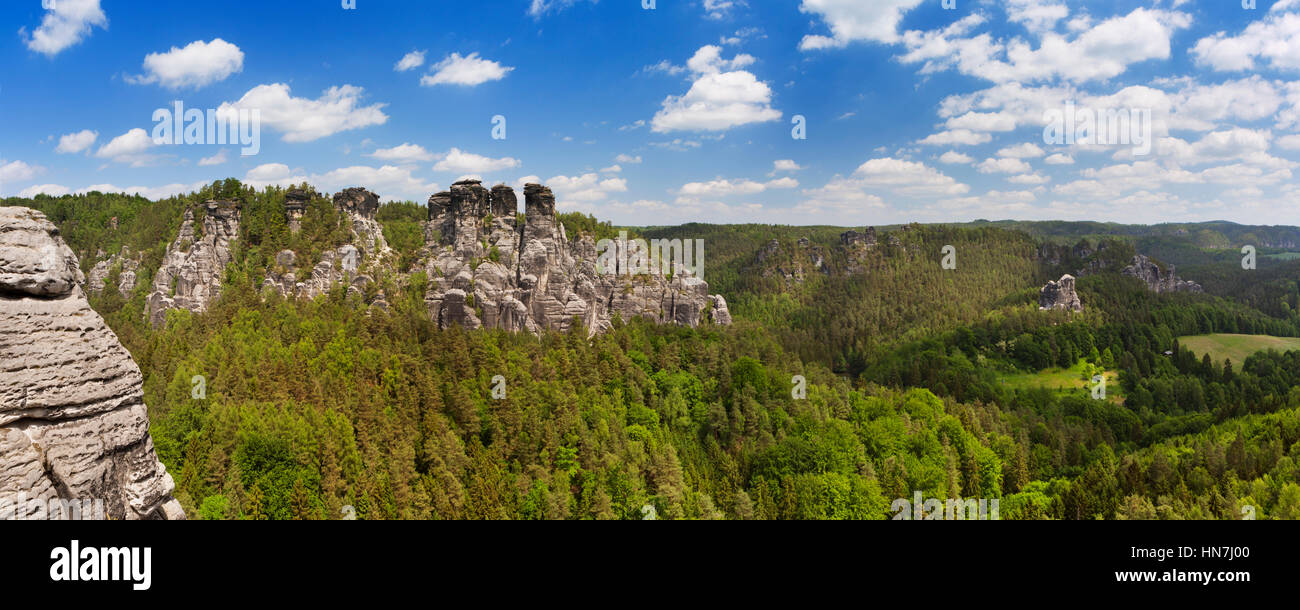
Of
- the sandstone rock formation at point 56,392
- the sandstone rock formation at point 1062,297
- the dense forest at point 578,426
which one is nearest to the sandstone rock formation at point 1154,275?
the sandstone rock formation at point 1062,297

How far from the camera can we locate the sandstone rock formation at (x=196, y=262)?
2685 inches

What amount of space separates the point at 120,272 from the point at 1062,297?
18746 centimetres

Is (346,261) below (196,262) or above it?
above

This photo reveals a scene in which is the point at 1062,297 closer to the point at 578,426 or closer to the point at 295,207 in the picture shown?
the point at 578,426

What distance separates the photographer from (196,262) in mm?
68938

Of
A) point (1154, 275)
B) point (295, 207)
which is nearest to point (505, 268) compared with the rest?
point (295, 207)

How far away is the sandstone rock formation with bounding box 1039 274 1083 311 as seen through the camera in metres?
148

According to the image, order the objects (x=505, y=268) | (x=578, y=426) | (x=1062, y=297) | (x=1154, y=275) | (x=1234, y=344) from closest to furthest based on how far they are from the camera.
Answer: (x=578, y=426) < (x=505, y=268) < (x=1234, y=344) < (x=1062, y=297) < (x=1154, y=275)

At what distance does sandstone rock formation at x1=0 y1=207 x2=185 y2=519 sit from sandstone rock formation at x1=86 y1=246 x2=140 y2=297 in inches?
3124

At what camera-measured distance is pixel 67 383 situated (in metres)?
15.7

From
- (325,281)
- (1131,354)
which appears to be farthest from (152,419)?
(1131,354)

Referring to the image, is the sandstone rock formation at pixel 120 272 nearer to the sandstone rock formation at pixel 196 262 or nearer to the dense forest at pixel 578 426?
the dense forest at pixel 578 426

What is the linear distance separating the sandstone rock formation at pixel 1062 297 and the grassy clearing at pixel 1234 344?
22994 millimetres

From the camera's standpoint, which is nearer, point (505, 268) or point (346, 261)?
point (346, 261)
